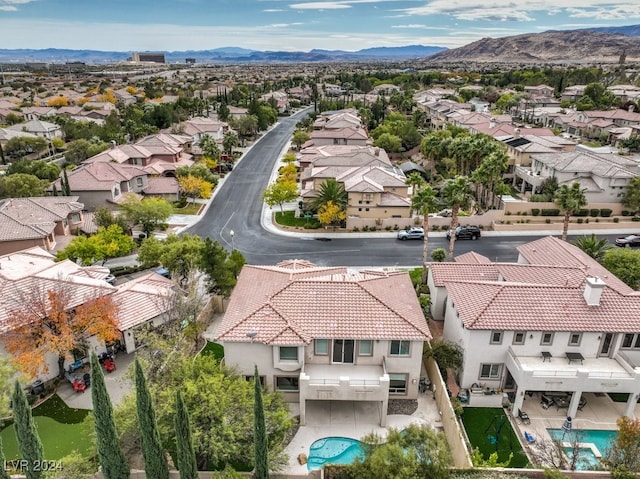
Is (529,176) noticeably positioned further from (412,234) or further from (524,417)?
(524,417)

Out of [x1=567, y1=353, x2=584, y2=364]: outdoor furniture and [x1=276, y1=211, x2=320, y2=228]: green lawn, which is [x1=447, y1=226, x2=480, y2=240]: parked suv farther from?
[x1=567, y1=353, x2=584, y2=364]: outdoor furniture

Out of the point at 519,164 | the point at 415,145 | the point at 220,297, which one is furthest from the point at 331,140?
the point at 220,297

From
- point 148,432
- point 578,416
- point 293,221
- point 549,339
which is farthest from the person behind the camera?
point 293,221

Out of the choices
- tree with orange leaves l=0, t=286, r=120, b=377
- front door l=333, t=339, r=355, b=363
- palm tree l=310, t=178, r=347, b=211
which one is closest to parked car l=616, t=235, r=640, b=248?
palm tree l=310, t=178, r=347, b=211

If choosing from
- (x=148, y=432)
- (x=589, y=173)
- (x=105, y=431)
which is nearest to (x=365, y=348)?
(x=148, y=432)

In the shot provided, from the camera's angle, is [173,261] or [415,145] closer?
[173,261]

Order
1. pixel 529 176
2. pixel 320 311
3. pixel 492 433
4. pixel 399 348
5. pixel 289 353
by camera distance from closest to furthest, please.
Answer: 1. pixel 492 433
2. pixel 289 353
3. pixel 399 348
4. pixel 320 311
5. pixel 529 176

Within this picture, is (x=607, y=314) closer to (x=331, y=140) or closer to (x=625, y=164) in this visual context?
(x=625, y=164)
